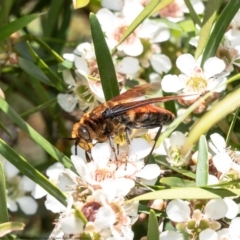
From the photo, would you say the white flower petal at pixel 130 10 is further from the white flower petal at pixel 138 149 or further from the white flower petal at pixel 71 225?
the white flower petal at pixel 71 225

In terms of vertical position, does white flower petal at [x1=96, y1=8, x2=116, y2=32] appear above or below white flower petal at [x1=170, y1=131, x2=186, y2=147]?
above

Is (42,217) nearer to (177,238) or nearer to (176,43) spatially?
(176,43)

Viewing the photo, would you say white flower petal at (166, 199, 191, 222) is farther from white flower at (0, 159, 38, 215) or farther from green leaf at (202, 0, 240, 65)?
white flower at (0, 159, 38, 215)

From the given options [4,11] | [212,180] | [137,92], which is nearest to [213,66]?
[137,92]

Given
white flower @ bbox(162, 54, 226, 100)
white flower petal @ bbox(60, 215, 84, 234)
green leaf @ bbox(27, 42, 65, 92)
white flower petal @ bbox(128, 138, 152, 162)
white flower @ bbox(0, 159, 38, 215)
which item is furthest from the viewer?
white flower @ bbox(0, 159, 38, 215)

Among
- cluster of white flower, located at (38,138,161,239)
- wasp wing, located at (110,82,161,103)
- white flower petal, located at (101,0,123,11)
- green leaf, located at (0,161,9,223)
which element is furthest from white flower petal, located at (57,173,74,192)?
white flower petal, located at (101,0,123,11)
